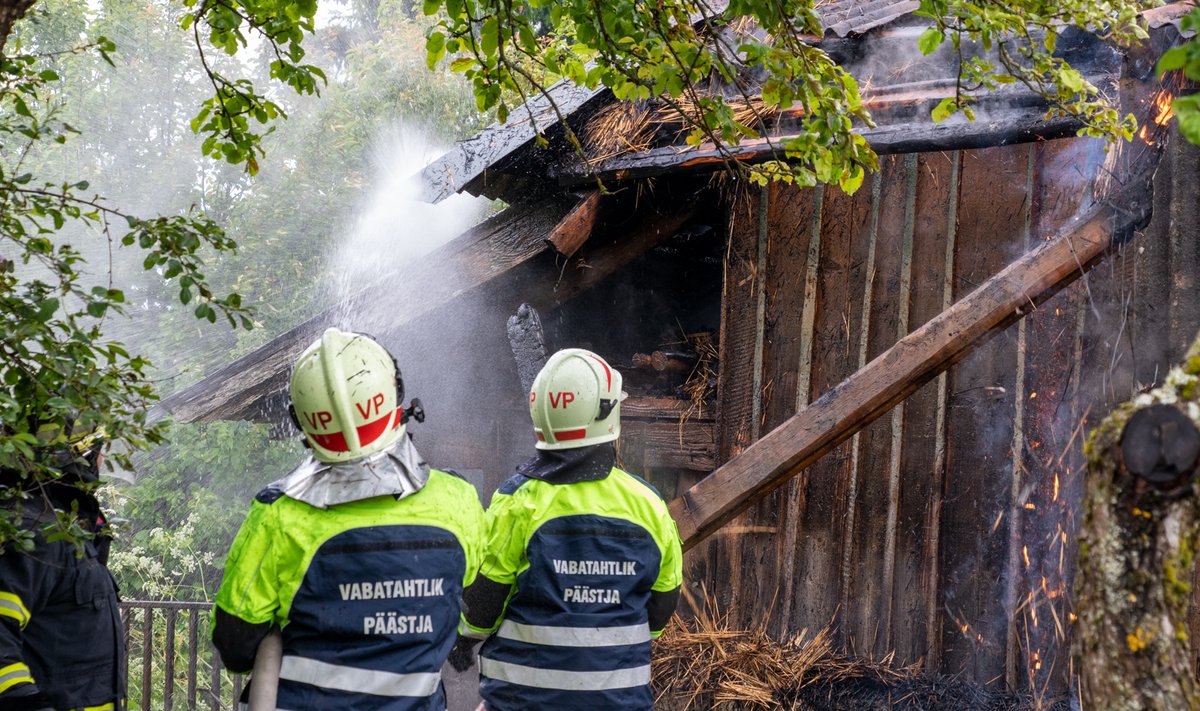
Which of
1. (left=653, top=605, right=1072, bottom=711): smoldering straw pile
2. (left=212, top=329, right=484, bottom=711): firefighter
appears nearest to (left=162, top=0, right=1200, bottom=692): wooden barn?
(left=653, top=605, right=1072, bottom=711): smoldering straw pile

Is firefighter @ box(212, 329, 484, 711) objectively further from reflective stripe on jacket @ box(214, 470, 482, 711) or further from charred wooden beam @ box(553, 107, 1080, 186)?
charred wooden beam @ box(553, 107, 1080, 186)

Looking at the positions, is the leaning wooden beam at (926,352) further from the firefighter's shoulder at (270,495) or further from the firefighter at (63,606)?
the firefighter at (63,606)

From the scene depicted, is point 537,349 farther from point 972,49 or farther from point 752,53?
point 972,49

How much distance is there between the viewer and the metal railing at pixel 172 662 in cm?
622

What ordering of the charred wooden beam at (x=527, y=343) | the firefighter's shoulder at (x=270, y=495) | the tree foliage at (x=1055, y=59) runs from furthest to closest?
the charred wooden beam at (x=527, y=343) < the tree foliage at (x=1055, y=59) < the firefighter's shoulder at (x=270, y=495)

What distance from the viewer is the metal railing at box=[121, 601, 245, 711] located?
20.4ft

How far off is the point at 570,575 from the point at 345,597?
0.94 metres

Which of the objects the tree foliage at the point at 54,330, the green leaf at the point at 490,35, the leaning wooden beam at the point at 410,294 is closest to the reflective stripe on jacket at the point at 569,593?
the tree foliage at the point at 54,330

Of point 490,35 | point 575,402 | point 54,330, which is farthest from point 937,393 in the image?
point 54,330

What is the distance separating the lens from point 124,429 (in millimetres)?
2914

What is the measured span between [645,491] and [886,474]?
2.04 metres

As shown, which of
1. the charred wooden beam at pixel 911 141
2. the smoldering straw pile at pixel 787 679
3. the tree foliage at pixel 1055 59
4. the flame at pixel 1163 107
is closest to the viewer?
the tree foliage at pixel 1055 59

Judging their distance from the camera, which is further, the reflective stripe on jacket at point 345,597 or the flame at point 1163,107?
the flame at point 1163,107

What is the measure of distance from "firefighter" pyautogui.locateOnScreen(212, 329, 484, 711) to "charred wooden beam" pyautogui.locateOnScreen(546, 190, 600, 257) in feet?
8.32
